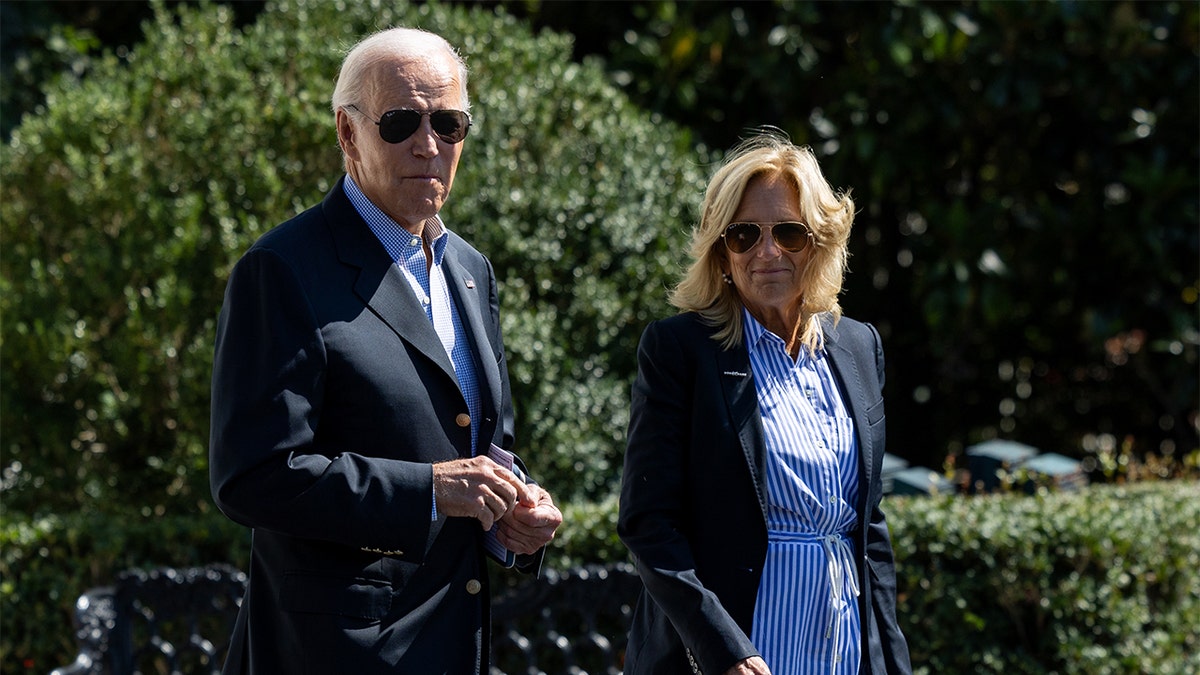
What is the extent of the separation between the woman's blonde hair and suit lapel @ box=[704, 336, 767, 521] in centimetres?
4

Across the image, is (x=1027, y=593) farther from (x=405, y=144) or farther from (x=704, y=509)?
(x=405, y=144)

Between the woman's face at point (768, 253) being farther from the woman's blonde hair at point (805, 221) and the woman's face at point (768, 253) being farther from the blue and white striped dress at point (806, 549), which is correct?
the blue and white striped dress at point (806, 549)

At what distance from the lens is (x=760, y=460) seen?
271cm

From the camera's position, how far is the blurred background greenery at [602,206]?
514 centimetres

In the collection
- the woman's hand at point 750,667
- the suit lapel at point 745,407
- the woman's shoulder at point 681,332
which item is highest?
the woman's shoulder at point 681,332

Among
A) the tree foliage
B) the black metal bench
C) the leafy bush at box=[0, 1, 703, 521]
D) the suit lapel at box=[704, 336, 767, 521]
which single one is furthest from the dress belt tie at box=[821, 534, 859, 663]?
the tree foliage

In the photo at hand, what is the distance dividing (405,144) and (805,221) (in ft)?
2.90

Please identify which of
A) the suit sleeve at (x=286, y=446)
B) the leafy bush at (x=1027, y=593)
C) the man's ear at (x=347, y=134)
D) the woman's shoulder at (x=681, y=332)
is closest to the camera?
the suit sleeve at (x=286, y=446)

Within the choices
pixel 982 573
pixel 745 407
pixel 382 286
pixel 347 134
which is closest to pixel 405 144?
pixel 347 134

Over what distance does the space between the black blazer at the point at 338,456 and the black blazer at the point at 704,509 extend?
0.39 m

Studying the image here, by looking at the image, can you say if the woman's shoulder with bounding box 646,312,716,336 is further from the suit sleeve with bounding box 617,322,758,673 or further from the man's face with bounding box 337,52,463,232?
the man's face with bounding box 337,52,463,232

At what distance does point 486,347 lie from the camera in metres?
2.63

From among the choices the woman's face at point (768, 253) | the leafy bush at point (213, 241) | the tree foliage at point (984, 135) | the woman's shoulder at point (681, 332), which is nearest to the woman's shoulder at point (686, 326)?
the woman's shoulder at point (681, 332)

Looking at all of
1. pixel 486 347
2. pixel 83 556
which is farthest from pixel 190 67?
pixel 486 347
